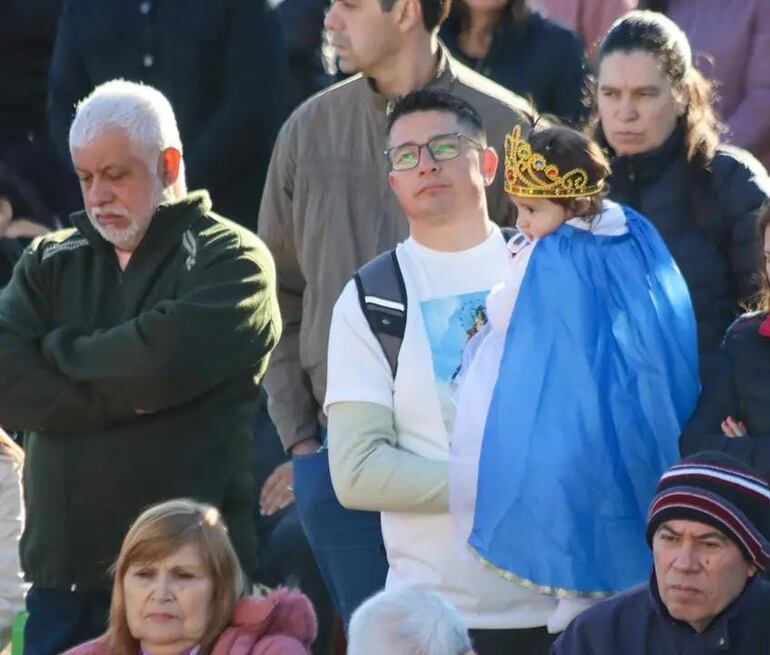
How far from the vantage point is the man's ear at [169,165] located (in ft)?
23.3

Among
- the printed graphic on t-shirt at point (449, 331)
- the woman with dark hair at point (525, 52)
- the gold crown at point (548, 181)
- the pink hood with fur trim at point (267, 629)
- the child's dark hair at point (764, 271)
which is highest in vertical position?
the woman with dark hair at point (525, 52)

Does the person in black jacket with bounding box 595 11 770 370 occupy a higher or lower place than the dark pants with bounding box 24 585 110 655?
higher

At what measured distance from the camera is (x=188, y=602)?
632 cm

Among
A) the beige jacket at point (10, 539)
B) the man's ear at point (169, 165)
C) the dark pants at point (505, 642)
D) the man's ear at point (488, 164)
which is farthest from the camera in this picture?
the beige jacket at point (10, 539)

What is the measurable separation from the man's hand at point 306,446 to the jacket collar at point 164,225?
2.98 ft

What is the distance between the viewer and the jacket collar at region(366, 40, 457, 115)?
749 cm

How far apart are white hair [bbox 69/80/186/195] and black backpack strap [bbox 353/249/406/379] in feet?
2.56

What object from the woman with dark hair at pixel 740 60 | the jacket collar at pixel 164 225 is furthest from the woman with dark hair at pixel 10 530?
the woman with dark hair at pixel 740 60

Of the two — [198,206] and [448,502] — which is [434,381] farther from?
[198,206]

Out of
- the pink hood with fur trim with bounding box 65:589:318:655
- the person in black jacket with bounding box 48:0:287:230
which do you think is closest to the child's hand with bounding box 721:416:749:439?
the pink hood with fur trim with bounding box 65:589:318:655

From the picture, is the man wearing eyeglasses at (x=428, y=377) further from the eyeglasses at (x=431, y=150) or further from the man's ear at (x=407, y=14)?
the man's ear at (x=407, y=14)

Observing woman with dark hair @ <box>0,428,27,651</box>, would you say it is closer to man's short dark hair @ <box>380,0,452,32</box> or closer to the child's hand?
man's short dark hair @ <box>380,0,452,32</box>

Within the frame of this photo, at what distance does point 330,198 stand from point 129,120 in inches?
30.5

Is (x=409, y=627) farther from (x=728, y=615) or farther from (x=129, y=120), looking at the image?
(x=129, y=120)
